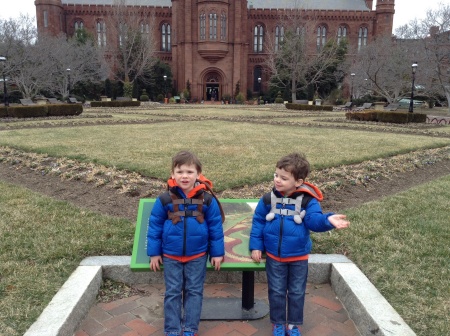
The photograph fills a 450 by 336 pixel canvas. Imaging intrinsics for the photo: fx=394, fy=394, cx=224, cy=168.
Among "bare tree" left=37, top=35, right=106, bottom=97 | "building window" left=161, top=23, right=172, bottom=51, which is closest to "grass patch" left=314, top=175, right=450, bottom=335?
"bare tree" left=37, top=35, right=106, bottom=97

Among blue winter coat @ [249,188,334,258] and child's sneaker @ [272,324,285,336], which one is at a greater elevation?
blue winter coat @ [249,188,334,258]

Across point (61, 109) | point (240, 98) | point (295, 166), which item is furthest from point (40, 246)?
point (240, 98)

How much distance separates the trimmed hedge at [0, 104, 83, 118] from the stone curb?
66.6 ft

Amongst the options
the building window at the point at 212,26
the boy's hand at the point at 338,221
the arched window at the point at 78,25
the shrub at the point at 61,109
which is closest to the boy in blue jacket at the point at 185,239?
the boy's hand at the point at 338,221


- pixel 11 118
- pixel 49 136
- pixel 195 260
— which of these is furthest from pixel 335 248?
pixel 11 118

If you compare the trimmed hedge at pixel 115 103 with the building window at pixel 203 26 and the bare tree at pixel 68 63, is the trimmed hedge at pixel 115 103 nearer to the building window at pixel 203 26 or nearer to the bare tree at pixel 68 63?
the bare tree at pixel 68 63

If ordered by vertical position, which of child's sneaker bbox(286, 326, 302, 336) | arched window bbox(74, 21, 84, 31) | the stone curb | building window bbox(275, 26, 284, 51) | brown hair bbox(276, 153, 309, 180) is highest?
arched window bbox(74, 21, 84, 31)

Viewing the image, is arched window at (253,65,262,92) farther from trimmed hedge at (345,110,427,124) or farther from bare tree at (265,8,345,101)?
trimmed hedge at (345,110,427,124)

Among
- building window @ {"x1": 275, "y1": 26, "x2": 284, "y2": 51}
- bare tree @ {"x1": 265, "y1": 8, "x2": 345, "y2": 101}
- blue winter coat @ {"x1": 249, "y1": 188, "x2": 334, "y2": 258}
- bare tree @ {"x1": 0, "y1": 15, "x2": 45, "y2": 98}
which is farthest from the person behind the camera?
building window @ {"x1": 275, "y1": 26, "x2": 284, "y2": 51}

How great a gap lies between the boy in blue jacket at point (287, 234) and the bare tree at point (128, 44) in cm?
4203

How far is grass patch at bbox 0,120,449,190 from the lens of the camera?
23.9ft

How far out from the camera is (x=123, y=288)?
11.5ft

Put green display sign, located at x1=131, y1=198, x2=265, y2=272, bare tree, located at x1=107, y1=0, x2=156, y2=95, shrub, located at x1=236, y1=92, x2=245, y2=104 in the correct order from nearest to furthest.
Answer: green display sign, located at x1=131, y1=198, x2=265, y2=272, bare tree, located at x1=107, y1=0, x2=156, y2=95, shrub, located at x1=236, y1=92, x2=245, y2=104

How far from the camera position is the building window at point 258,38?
183ft
